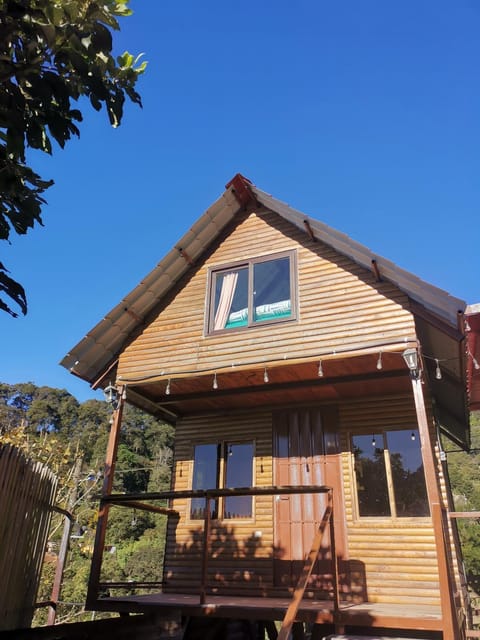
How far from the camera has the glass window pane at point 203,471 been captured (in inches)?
376

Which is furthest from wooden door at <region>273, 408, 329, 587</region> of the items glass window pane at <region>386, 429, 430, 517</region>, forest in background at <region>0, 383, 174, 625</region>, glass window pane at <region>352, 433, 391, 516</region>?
forest in background at <region>0, 383, 174, 625</region>

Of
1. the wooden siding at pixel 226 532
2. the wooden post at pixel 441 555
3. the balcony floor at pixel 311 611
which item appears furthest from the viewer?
the wooden siding at pixel 226 532

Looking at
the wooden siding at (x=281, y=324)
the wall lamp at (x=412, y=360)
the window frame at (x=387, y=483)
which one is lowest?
the window frame at (x=387, y=483)

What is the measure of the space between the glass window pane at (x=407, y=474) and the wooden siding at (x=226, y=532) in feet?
7.47

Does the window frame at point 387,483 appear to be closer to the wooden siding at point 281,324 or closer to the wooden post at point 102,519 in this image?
the wooden siding at point 281,324

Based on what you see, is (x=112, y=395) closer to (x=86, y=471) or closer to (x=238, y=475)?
(x=238, y=475)

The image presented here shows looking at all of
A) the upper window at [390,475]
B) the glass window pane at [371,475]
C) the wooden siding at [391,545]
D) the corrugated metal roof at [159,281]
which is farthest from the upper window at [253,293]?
the upper window at [390,475]

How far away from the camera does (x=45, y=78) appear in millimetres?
2873

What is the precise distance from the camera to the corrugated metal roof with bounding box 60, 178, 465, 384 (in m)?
8.70

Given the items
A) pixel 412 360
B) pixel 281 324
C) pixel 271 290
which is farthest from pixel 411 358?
pixel 271 290

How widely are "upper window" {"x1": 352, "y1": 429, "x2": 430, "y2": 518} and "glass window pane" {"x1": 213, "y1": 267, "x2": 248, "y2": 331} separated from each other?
10.2 ft

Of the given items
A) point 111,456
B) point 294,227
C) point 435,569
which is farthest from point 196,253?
point 435,569

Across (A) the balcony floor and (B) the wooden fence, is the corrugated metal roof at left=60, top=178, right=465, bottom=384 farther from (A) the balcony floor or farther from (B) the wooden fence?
(A) the balcony floor

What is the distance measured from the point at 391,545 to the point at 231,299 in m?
4.91
